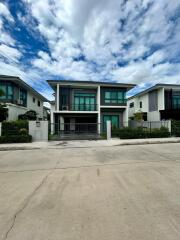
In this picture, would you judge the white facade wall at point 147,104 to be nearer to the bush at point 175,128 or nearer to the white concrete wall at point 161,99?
the white concrete wall at point 161,99

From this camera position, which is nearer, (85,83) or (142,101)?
(85,83)

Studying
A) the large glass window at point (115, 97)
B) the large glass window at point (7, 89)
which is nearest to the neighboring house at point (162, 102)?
the large glass window at point (115, 97)

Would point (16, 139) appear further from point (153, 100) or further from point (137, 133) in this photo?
point (153, 100)

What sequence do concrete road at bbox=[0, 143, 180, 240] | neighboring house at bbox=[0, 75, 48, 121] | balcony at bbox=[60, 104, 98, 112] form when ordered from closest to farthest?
1. concrete road at bbox=[0, 143, 180, 240]
2. neighboring house at bbox=[0, 75, 48, 121]
3. balcony at bbox=[60, 104, 98, 112]

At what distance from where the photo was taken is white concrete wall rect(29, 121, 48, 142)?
1394 cm

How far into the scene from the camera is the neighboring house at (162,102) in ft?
73.7

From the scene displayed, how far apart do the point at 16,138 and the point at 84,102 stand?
444 inches

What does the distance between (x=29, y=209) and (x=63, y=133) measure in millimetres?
13914

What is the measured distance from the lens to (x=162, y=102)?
22.6m

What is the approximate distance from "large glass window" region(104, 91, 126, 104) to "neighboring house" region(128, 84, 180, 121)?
571 centimetres

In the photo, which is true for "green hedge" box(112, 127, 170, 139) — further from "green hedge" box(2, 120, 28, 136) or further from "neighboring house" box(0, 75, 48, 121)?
"neighboring house" box(0, 75, 48, 121)

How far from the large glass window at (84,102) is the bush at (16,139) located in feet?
31.3

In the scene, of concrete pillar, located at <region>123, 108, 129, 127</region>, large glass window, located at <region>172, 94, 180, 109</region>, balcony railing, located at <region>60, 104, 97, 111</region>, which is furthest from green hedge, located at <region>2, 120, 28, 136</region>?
large glass window, located at <region>172, 94, 180, 109</region>

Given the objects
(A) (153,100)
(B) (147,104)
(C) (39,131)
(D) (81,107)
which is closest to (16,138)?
(C) (39,131)
